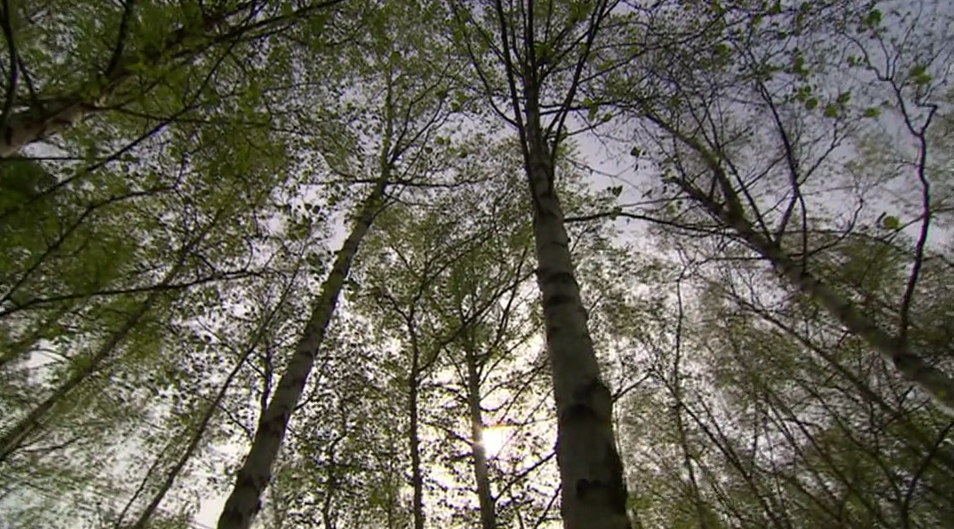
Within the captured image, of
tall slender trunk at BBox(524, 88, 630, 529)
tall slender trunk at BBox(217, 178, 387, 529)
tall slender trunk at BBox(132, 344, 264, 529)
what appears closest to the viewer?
tall slender trunk at BBox(524, 88, 630, 529)

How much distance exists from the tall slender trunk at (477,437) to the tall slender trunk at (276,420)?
7.42 feet

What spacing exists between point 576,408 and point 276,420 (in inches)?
123

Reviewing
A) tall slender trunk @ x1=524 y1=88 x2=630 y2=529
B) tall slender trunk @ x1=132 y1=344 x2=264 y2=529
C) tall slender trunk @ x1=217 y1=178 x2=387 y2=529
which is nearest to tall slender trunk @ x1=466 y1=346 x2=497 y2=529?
tall slender trunk @ x1=217 y1=178 x2=387 y2=529

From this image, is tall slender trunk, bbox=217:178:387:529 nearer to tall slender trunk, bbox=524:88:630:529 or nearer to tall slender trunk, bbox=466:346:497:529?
tall slender trunk, bbox=466:346:497:529

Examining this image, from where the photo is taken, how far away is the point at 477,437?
692 centimetres

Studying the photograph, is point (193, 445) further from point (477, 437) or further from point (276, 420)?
point (276, 420)

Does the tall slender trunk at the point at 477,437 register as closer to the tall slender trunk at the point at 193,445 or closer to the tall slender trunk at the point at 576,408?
the tall slender trunk at the point at 193,445

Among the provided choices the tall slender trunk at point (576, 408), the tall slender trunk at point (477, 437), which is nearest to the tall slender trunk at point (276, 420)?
the tall slender trunk at point (477, 437)

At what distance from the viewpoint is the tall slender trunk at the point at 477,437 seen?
227 inches

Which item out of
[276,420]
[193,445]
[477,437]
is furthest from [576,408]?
[193,445]

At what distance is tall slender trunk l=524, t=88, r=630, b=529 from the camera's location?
1.35 m

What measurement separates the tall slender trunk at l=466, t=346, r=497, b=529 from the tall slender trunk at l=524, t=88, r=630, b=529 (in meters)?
4.22

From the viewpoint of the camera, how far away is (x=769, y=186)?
6258 mm

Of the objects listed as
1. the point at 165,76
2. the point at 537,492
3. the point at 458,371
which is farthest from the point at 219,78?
the point at 537,492
